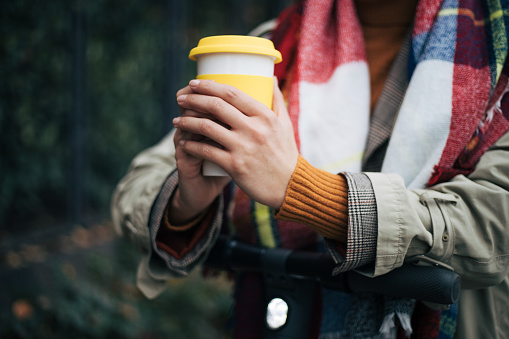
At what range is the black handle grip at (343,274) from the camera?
0.98 m

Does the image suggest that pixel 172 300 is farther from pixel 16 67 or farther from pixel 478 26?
pixel 478 26

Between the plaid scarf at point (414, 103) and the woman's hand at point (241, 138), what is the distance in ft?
1.11

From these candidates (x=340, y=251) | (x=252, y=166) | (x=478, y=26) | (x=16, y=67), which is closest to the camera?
(x=252, y=166)

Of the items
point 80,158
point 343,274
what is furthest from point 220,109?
point 80,158

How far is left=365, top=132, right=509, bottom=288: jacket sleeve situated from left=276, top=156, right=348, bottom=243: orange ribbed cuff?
85mm

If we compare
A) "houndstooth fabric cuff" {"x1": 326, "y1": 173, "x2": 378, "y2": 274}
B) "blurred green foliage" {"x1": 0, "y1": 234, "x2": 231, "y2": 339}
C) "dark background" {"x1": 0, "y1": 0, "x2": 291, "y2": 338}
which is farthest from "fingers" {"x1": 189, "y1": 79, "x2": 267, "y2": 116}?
"dark background" {"x1": 0, "y1": 0, "x2": 291, "y2": 338}

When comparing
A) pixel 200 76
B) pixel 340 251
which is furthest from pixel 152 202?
pixel 340 251

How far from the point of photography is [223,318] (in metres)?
3.70

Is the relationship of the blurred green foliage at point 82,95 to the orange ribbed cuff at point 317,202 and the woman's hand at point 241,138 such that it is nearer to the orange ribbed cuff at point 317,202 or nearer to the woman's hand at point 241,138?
the woman's hand at point 241,138

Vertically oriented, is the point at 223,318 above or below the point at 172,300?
below

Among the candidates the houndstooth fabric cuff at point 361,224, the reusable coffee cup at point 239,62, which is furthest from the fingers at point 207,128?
the houndstooth fabric cuff at point 361,224

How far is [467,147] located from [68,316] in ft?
7.97

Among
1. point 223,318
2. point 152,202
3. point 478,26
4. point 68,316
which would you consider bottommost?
point 223,318

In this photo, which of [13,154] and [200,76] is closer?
[200,76]
